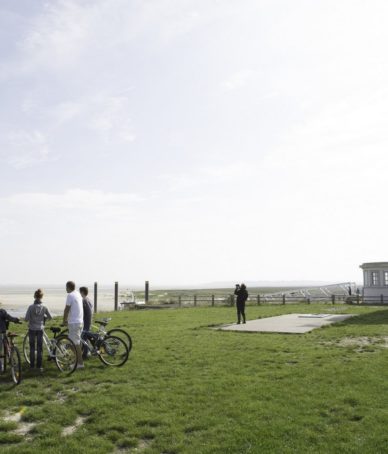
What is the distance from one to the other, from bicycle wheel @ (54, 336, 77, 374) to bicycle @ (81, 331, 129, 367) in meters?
0.40

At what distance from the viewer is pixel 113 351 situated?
34.7 ft

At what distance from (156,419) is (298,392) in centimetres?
276

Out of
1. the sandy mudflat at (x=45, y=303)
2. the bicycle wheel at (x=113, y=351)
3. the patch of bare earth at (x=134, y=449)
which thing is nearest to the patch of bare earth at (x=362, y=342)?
the bicycle wheel at (x=113, y=351)

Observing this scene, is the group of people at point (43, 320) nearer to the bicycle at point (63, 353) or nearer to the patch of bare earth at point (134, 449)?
the bicycle at point (63, 353)

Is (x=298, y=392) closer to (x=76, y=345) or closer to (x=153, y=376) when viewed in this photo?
(x=153, y=376)

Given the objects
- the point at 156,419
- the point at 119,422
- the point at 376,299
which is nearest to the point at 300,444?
the point at 156,419

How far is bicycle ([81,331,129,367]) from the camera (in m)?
10.5

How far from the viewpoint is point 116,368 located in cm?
1025

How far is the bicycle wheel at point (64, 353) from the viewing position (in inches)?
396

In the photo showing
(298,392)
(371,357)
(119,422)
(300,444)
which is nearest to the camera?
(300,444)

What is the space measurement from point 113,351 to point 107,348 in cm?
16

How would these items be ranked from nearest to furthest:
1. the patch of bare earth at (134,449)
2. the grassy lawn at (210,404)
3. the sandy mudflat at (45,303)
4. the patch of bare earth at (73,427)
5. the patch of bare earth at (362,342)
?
the patch of bare earth at (134,449), the grassy lawn at (210,404), the patch of bare earth at (73,427), the patch of bare earth at (362,342), the sandy mudflat at (45,303)

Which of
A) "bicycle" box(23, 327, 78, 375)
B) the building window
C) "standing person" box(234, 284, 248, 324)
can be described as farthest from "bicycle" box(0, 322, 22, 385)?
the building window

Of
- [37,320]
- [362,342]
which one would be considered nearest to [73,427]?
[37,320]
